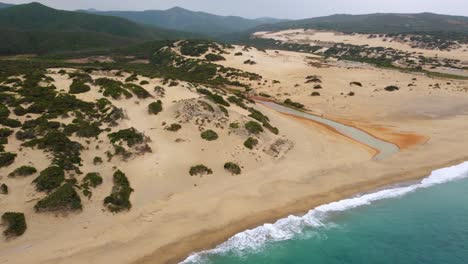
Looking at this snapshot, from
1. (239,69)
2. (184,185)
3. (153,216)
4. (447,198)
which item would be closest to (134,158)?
(184,185)

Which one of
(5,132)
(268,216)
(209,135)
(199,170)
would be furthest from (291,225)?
(5,132)

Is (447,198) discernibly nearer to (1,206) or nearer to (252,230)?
(252,230)

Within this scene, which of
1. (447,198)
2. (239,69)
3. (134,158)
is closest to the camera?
(447,198)

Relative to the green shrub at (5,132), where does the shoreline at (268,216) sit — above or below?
below

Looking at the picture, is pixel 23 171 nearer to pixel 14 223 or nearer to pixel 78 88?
pixel 14 223

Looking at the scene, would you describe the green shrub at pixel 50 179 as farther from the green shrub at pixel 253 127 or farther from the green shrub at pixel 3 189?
the green shrub at pixel 253 127

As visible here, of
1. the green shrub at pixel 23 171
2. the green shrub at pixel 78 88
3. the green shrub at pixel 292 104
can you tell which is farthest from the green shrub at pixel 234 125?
the green shrub at pixel 292 104
